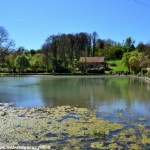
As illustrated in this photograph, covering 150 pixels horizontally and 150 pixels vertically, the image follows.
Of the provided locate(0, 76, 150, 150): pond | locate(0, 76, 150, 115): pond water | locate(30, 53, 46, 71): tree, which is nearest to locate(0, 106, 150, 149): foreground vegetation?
locate(0, 76, 150, 150): pond

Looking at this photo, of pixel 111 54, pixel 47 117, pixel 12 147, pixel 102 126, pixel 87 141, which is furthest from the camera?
pixel 111 54

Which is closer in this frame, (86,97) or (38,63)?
(86,97)

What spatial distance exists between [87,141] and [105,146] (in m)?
0.83

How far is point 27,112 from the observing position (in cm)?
1709

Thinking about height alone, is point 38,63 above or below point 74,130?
above

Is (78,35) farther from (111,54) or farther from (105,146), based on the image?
(105,146)

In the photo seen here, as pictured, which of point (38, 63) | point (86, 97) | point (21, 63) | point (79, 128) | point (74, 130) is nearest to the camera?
point (74, 130)

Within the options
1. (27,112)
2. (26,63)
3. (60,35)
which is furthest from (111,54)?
(27,112)

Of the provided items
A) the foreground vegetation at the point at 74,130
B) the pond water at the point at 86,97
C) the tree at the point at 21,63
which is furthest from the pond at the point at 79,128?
the tree at the point at 21,63

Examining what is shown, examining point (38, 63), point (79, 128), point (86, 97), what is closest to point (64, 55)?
point (38, 63)

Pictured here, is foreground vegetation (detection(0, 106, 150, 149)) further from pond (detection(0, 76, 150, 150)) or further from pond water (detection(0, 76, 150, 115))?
pond water (detection(0, 76, 150, 115))

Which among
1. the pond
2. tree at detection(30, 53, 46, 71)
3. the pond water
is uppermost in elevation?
tree at detection(30, 53, 46, 71)

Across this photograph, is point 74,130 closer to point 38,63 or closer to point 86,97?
point 86,97

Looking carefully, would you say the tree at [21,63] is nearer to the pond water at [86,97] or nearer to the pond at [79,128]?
the pond water at [86,97]
